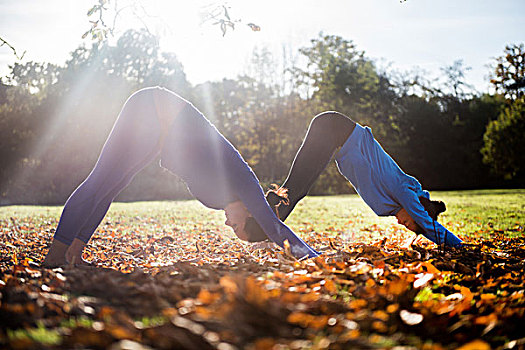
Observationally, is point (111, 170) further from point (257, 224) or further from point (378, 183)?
point (378, 183)

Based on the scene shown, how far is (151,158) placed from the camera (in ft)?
10.00

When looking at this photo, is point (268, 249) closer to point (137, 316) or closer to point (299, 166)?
point (299, 166)

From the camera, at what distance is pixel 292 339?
144 cm

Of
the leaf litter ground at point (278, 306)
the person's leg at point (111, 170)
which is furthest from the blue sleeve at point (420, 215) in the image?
the person's leg at point (111, 170)

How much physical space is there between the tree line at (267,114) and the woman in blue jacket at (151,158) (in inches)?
719

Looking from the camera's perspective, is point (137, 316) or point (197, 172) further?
point (197, 172)

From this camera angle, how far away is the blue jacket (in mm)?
3629

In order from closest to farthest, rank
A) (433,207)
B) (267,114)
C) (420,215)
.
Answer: (420,215), (433,207), (267,114)

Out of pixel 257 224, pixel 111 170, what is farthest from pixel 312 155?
pixel 111 170

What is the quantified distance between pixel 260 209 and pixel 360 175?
3.49ft

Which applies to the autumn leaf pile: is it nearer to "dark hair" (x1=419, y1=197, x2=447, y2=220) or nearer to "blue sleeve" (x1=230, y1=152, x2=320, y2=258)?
"blue sleeve" (x1=230, y1=152, x2=320, y2=258)

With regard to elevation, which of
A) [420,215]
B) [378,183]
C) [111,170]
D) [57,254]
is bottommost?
[57,254]

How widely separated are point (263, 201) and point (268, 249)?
35.2 inches

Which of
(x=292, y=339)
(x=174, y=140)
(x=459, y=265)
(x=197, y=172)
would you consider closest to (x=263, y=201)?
(x=197, y=172)
